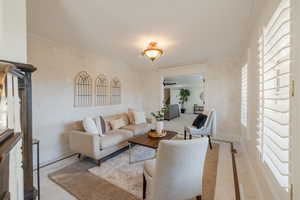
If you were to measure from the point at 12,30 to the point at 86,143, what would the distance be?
6.56ft

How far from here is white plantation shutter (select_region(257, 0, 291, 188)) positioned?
101cm

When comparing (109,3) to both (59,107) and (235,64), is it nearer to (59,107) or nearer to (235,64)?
(59,107)

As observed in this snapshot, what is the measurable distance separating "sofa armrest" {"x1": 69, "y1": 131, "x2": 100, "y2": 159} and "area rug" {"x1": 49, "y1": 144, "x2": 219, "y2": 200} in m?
0.28

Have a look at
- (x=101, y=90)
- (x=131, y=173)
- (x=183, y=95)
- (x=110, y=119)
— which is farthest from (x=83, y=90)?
(x=183, y=95)

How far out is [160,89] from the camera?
18.1ft

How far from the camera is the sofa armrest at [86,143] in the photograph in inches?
98.3

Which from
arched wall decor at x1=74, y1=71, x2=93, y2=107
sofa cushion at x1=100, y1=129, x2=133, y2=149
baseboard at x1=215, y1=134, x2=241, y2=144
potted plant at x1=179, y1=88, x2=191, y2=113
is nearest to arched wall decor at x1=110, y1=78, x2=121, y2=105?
arched wall decor at x1=74, y1=71, x2=93, y2=107

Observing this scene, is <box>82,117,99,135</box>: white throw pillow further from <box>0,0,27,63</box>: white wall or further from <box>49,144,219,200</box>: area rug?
<box>0,0,27,63</box>: white wall

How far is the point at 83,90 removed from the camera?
11.5 ft

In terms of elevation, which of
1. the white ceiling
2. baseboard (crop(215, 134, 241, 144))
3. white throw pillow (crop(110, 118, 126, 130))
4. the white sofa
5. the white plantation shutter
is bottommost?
baseboard (crop(215, 134, 241, 144))

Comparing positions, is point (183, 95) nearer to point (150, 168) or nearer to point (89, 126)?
point (89, 126)

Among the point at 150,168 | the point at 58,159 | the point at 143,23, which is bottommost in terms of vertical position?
the point at 58,159

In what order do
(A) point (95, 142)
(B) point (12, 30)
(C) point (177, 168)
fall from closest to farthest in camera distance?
(B) point (12, 30), (C) point (177, 168), (A) point (95, 142)

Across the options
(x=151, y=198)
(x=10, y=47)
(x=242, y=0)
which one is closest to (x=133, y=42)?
(x=242, y=0)
